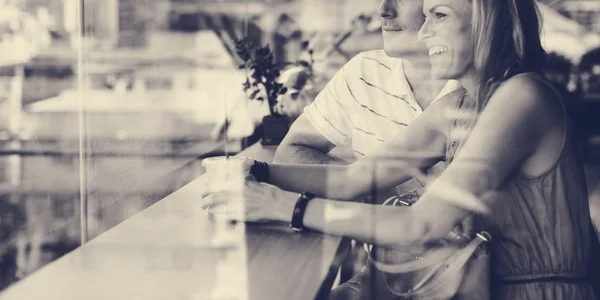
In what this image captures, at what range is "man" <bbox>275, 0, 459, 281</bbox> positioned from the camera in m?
1.86

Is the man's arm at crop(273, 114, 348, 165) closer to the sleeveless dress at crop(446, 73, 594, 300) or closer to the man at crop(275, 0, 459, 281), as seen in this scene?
the man at crop(275, 0, 459, 281)

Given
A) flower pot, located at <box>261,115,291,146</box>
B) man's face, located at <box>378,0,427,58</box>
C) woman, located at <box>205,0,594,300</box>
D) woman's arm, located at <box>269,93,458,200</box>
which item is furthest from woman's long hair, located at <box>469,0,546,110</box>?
flower pot, located at <box>261,115,291,146</box>

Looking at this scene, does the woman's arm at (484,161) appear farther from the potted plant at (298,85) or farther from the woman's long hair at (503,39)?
the potted plant at (298,85)

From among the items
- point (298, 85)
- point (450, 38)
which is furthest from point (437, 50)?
Result: point (298, 85)

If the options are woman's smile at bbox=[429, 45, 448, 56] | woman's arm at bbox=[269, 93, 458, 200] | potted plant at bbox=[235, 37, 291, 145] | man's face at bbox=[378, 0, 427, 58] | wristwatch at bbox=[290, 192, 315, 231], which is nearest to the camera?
wristwatch at bbox=[290, 192, 315, 231]

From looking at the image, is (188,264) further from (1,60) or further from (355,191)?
(1,60)

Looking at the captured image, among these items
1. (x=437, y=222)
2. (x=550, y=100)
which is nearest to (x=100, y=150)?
(x=437, y=222)

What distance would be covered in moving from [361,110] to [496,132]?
97cm

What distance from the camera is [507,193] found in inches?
44.8

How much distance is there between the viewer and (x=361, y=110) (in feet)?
6.68

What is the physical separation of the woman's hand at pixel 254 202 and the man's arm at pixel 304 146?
1.62ft

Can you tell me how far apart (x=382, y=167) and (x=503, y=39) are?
0.48 metres

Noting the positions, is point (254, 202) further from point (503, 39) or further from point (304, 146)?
point (304, 146)

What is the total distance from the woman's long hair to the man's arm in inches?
22.7
